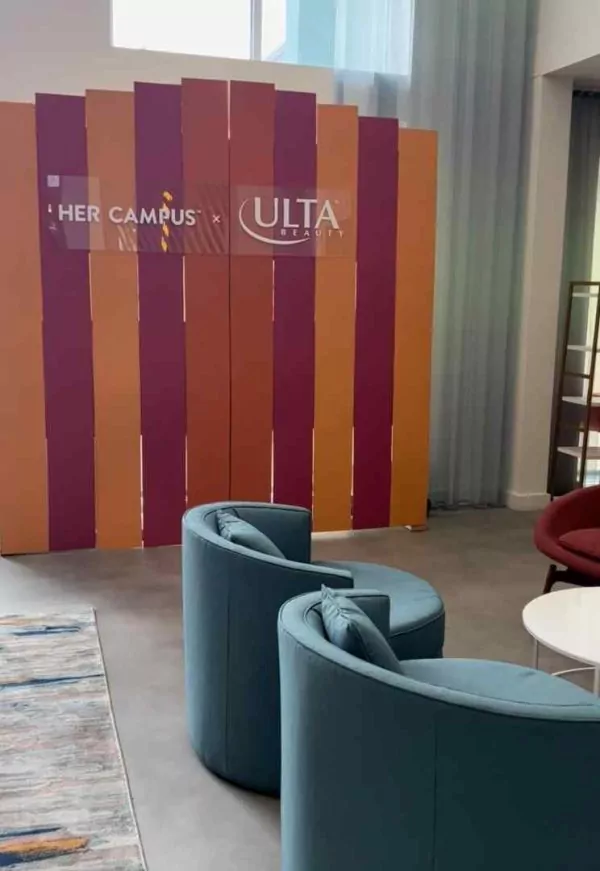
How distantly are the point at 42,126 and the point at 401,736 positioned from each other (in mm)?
3828

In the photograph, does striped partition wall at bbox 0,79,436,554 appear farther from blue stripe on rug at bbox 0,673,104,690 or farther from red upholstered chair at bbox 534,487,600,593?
blue stripe on rug at bbox 0,673,104,690

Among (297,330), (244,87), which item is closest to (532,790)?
(297,330)

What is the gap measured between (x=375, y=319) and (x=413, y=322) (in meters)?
0.23

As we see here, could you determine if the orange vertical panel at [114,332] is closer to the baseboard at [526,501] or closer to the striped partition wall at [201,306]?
the striped partition wall at [201,306]

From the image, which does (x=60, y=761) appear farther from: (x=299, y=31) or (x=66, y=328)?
(x=299, y=31)

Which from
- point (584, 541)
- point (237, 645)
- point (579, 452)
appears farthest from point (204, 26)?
point (237, 645)

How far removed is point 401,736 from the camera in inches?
68.6

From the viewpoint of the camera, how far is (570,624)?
3025mm

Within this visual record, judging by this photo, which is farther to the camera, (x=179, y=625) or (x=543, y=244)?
(x=543, y=244)

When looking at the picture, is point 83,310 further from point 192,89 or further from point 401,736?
point 401,736

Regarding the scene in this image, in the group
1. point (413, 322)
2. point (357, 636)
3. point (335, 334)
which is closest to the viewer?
point (357, 636)

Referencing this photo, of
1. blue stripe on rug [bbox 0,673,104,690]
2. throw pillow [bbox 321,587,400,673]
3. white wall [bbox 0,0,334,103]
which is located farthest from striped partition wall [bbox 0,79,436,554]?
throw pillow [bbox 321,587,400,673]

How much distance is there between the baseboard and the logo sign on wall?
2.03m

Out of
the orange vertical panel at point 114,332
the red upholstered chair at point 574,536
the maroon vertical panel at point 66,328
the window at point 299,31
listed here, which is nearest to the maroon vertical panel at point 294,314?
the orange vertical panel at point 114,332
